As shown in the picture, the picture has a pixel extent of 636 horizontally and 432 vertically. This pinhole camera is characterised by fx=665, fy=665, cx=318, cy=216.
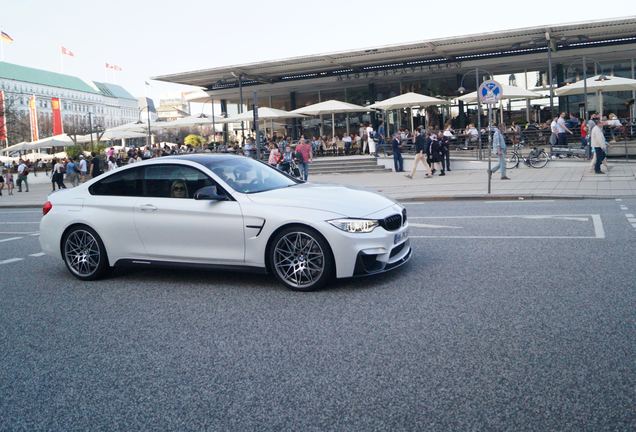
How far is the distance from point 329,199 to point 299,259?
28.8 inches

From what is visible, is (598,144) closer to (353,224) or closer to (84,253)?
(353,224)

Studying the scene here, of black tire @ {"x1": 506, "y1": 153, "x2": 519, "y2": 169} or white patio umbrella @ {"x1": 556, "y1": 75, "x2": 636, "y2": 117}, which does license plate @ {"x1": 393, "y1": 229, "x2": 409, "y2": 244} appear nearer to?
black tire @ {"x1": 506, "y1": 153, "x2": 519, "y2": 169}

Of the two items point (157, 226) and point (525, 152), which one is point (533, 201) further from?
point (525, 152)

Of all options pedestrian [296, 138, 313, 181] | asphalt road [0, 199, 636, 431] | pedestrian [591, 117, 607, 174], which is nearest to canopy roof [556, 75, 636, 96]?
pedestrian [591, 117, 607, 174]

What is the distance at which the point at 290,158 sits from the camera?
27.6 meters

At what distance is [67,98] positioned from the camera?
144250 mm

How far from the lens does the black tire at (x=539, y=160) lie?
25.7m

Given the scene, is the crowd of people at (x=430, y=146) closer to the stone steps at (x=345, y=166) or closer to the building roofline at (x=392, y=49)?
the stone steps at (x=345, y=166)

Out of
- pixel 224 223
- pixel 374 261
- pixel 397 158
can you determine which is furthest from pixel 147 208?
pixel 397 158

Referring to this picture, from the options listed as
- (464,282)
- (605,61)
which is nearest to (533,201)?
(464,282)

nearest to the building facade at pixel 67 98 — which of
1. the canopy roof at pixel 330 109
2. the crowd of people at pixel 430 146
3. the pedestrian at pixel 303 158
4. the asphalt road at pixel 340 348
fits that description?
the crowd of people at pixel 430 146

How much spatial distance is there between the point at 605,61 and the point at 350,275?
122 ft

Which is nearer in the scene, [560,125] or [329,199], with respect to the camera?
[329,199]

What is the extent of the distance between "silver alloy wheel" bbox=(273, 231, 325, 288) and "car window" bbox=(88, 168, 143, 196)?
2.10 m
